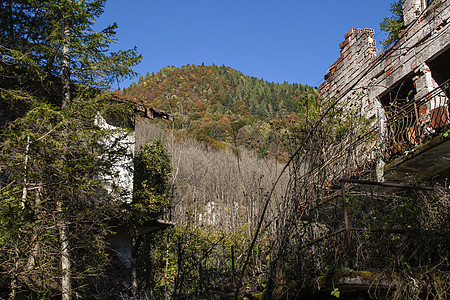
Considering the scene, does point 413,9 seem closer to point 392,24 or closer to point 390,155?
point 392,24

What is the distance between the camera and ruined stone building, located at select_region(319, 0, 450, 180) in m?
6.90

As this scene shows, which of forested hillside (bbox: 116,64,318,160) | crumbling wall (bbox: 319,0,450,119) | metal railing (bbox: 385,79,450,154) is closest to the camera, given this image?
metal railing (bbox: 385,79,450,154)

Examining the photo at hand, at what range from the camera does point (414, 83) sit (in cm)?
838

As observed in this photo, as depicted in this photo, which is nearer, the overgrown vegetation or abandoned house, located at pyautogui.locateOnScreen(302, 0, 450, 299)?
abandoned house, located at pyautogui.locateOnScreen(302, 0, 450, 299)

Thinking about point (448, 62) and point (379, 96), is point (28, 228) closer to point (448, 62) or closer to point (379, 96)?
point (379, 96)

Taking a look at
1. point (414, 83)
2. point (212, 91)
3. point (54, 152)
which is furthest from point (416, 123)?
point (212, 91)

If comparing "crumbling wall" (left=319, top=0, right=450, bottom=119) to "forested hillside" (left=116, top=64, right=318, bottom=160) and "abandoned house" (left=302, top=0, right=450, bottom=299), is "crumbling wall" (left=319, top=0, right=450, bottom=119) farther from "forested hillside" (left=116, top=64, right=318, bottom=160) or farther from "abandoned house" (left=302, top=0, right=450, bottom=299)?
"forested hillside" (left=116, top=64, right=318, bottom=160)

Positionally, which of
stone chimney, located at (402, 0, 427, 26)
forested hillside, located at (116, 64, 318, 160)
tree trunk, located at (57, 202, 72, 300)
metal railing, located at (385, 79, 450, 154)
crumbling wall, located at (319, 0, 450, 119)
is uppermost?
forested hillside, located at (116, 64, 318, 160)

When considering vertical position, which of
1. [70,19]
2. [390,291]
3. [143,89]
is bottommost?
[390,291]

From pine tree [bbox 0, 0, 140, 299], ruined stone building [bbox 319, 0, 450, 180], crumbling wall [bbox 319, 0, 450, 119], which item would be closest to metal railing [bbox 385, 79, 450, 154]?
ruined stone building [bbox 319, 0, 450, 180]

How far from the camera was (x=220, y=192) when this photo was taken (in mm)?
30641

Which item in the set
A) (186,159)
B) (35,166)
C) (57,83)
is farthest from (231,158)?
(35,166)

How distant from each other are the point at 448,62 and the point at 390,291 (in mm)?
6070

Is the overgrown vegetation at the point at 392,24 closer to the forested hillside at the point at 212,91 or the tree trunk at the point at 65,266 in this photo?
the tree trunk at the point at 65,266
